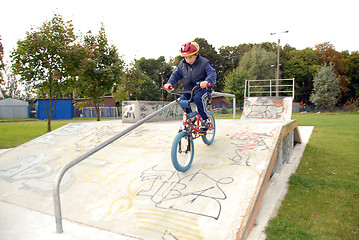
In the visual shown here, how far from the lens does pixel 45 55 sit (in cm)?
1066

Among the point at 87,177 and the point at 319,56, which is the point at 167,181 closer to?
the point at 87,177

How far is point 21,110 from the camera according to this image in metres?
33.2

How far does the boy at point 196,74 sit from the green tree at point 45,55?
8873 millimetres

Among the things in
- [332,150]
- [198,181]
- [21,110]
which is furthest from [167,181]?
[21,110]

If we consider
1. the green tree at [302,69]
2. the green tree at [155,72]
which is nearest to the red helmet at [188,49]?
the green tree at [155,72]

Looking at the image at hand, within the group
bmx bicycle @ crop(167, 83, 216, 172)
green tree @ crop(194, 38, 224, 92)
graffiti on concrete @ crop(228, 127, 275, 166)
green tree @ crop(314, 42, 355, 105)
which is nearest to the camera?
bmx bicycle @ crop(167, 83, 216, 172)

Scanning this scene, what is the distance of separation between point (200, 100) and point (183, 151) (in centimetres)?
94

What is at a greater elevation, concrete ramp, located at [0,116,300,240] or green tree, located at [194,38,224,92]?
green tree, located at [194,38,224,92]

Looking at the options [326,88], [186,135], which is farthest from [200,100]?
[326,88]

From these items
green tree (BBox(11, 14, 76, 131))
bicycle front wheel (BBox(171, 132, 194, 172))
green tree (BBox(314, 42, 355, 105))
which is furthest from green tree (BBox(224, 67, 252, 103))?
bicycle front wheel (BBox(171, 132, 194, 172))

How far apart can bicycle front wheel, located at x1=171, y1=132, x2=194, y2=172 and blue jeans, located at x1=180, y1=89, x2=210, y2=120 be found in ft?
1.71

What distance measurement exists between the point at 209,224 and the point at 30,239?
2.13m

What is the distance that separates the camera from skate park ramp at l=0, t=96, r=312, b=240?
281 cm

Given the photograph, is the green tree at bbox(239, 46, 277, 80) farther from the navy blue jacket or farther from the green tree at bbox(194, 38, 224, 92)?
the navy blue jacket
